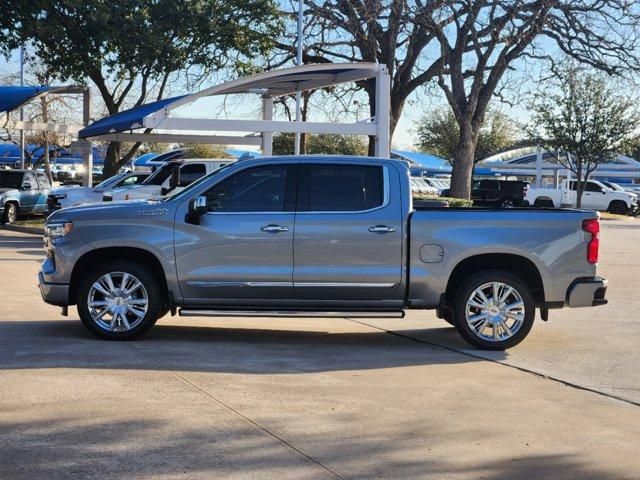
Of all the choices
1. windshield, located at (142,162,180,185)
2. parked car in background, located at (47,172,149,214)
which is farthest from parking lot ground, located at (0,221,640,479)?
parked car in background, located at (47,172,149,214)

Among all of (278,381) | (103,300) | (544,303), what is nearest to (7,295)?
(103,300)

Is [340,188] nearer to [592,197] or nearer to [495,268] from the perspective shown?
[495,268]

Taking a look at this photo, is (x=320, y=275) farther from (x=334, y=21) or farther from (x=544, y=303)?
(x=334, y=21)

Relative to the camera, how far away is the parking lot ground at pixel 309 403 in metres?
5.52

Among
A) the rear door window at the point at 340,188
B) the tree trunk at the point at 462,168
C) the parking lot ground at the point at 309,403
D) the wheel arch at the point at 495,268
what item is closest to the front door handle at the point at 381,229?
the rear door window at the point at 340,188

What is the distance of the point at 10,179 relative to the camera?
95.9ft

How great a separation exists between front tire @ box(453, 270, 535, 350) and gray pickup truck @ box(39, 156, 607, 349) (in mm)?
10

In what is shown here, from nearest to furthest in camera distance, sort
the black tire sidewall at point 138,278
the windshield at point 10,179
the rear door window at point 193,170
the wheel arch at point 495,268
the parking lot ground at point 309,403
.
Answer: the parking lot ground at point 309,403
the black tire sidewall at point 138,278
the wheel arch at point 495,268
the rear door window at point 193,170
the windshield at point 10,179

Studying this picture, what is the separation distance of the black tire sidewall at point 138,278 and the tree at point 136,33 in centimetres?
1907

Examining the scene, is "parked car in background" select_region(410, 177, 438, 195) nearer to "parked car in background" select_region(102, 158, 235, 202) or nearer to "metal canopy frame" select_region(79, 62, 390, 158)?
"parked car in background" select_region(102, 158, 235, 202)

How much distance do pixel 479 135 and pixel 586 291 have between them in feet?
201

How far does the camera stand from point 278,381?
768 centimetres

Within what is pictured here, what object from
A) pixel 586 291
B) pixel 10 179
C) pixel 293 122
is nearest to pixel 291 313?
pixel 586 291

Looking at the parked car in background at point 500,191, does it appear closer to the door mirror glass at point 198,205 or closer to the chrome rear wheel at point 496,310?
the chrome rear wheel at point 496,310
